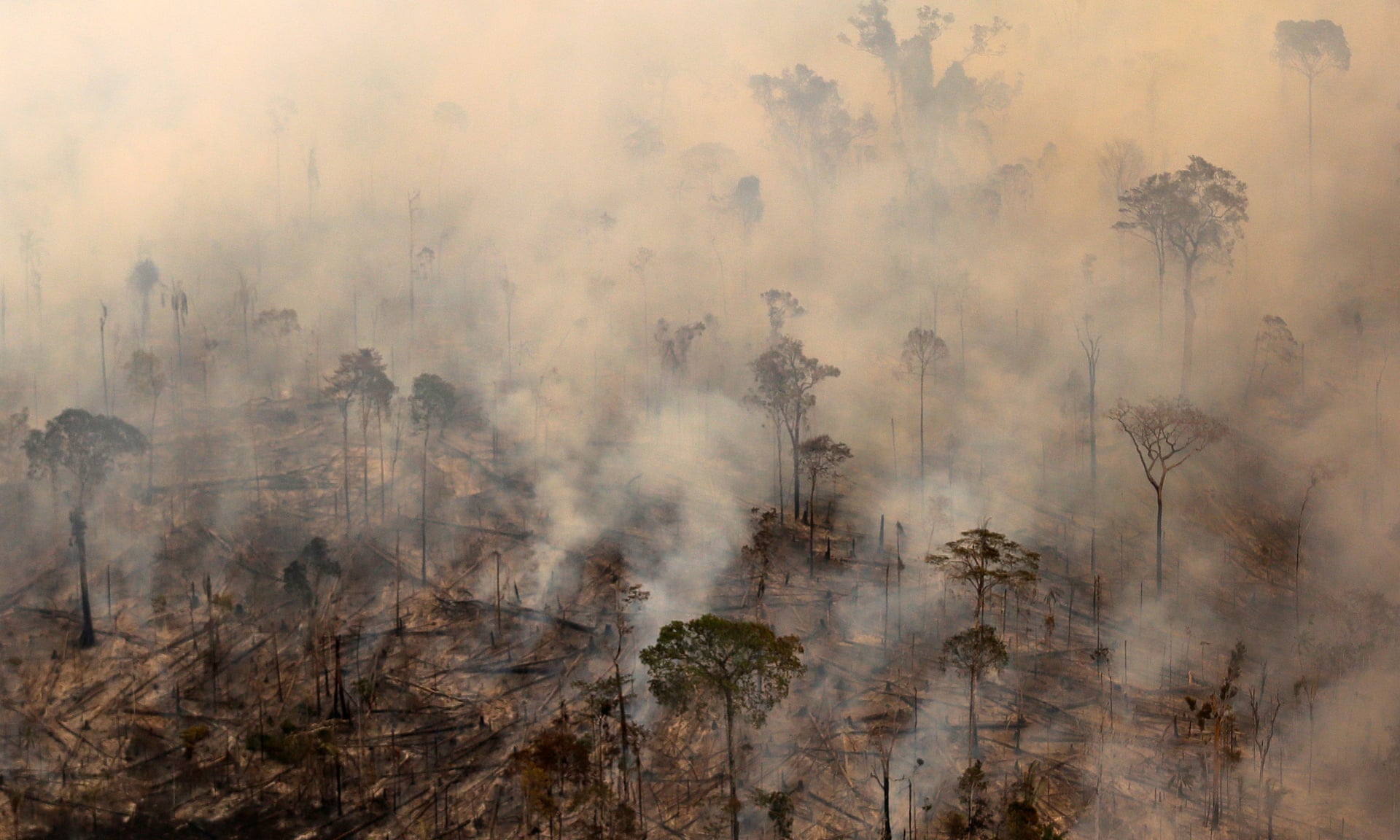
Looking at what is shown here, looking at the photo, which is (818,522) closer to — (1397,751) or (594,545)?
(594,545)

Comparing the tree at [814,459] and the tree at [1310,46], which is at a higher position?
the tree at [1310,46]

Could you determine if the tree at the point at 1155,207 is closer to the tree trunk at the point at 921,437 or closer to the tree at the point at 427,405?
the tree trunk at the point at 921,437

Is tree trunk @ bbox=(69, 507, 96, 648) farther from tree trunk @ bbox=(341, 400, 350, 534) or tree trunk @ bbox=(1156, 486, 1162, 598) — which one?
tree trunk @ bbox=(1156, 486, 1162, 598)

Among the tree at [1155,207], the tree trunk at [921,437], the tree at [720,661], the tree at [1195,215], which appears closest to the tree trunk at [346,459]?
the tree at [720,661]

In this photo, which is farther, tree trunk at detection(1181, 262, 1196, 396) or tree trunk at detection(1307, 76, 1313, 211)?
tree trunk at detection(1307, 76, 1313, 211)

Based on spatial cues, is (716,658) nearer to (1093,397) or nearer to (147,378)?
(1093,397)

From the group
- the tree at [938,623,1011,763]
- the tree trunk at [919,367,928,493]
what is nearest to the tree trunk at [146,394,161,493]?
the tree trunk at [919,367,928,493]
